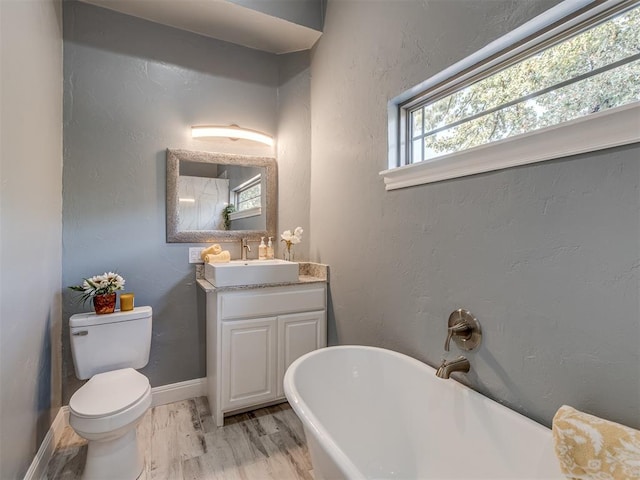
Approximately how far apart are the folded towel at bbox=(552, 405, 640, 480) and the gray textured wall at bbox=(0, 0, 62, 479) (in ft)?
6.25

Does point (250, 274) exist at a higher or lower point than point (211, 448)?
higher

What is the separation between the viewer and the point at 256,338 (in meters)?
2.05

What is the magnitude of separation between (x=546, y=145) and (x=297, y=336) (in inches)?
69.5

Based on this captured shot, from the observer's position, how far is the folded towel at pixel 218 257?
7.57 ft

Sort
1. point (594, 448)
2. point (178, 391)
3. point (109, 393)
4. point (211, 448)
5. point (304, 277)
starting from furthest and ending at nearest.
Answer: point (304, 277) → point (178, 391) → point (211, 448) → point (109, 393) → point (594, 448)

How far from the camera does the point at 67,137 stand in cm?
202

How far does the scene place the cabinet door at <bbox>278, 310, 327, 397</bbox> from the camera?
2.14m

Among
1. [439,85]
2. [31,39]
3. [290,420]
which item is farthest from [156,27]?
[290,420]

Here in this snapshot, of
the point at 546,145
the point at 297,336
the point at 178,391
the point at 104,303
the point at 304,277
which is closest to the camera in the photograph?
the point at 546,145

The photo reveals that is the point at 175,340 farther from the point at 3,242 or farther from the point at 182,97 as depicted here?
the point at 182,97

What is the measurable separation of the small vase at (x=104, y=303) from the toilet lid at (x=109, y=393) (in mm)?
357

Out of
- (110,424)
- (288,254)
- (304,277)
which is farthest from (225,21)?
(110,424)

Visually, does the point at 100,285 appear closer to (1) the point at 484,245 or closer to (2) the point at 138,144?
(2) the point at 138,144

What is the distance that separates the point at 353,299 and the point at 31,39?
2139 mm
